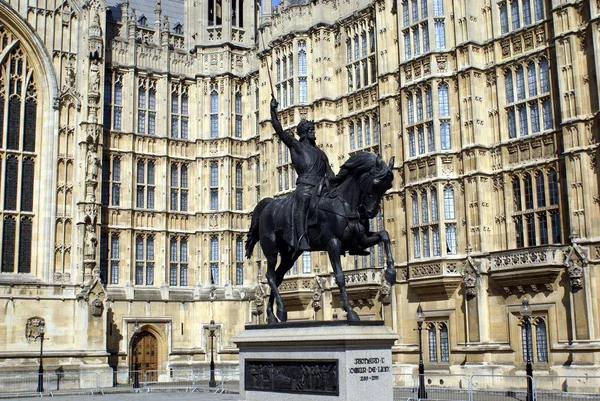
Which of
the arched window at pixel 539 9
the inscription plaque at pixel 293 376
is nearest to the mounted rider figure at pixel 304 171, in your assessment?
the inscription plaque at pixel 293 376

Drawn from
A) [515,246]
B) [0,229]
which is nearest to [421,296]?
[515,246]

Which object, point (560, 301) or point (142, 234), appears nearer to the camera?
point (560, 301)

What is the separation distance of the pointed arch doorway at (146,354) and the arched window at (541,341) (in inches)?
912

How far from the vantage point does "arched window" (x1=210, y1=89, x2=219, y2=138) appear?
5078cm

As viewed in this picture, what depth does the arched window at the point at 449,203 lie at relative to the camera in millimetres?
35469

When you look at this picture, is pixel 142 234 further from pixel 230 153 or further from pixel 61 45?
pixel 61 45

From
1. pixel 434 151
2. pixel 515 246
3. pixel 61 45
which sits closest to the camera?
pixel 515 246

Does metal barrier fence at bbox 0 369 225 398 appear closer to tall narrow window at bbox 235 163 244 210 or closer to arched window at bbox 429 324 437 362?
arched window at bbox 429 324 437 362

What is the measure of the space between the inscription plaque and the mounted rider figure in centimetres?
256

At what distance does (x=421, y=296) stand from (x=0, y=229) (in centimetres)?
2273

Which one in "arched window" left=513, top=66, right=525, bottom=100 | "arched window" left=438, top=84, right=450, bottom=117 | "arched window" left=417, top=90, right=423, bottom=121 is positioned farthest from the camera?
"arched window" left=417, top=90, right=423, bottom=121

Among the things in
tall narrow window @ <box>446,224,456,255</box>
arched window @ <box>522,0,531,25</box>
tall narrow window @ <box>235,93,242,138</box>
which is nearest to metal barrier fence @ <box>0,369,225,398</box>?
tall narrow window @ <box>446,224,456,255</box>

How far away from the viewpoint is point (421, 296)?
36406 millimetres

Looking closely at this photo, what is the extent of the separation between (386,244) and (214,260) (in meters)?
34.6
